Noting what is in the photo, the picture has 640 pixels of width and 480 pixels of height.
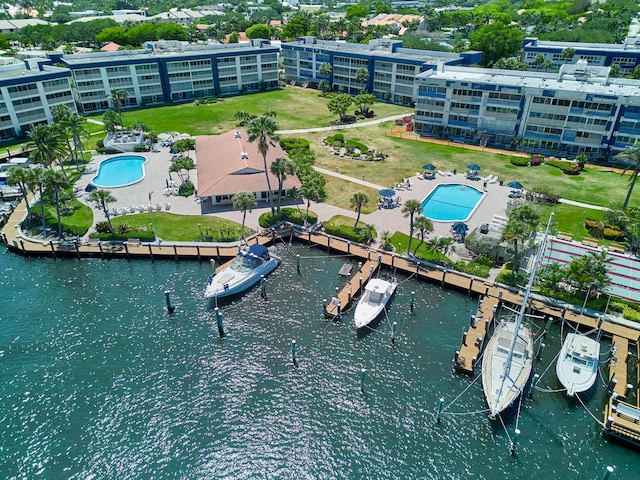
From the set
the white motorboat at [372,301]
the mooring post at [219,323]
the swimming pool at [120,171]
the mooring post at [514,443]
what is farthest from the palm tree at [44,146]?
the mooring post at [514,443]

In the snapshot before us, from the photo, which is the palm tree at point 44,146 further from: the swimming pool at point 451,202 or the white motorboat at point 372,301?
the swimming pool at point 451,202

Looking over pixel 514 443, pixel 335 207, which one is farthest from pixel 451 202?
pixel 514 443

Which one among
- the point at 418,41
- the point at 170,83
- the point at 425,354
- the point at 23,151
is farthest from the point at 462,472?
the point at 418,41

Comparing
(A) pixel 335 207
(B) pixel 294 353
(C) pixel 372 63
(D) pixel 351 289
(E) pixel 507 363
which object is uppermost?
(C) pixel 372 63

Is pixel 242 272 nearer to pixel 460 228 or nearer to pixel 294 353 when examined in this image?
pixel 294 353

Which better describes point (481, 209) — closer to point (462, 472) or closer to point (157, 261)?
point (462, 472)
